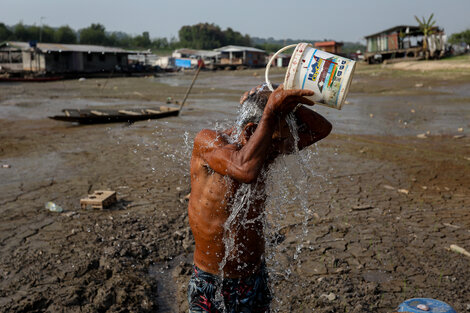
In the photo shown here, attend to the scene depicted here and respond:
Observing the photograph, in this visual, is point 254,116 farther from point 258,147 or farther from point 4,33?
point 4,33

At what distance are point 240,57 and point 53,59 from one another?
22950 millimetres

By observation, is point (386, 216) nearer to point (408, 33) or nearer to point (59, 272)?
point (59, 272)

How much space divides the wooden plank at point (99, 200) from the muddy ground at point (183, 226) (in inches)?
5.2

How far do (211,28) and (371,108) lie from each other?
307ft

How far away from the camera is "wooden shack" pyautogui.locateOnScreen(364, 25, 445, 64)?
32091mm

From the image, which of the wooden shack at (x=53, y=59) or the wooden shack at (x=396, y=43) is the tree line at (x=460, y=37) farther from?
the wooden shack at (x=53, y=59)

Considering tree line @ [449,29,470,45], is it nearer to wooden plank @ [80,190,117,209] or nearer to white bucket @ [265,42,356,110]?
wooden plank @ [80,190,117,209]

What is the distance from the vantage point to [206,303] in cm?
216

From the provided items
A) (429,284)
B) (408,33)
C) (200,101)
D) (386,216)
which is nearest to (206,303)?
(429,284)

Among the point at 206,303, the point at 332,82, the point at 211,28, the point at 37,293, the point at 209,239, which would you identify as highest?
the point at 211,28

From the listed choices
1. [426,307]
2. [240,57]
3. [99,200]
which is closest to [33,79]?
[240,57]

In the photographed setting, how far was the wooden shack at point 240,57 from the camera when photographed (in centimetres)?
4811

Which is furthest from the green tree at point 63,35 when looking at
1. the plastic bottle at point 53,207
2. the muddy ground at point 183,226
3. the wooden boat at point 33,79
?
the plastic bottle at point 53,207

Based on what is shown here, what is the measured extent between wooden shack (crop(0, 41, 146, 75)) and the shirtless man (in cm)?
3474
